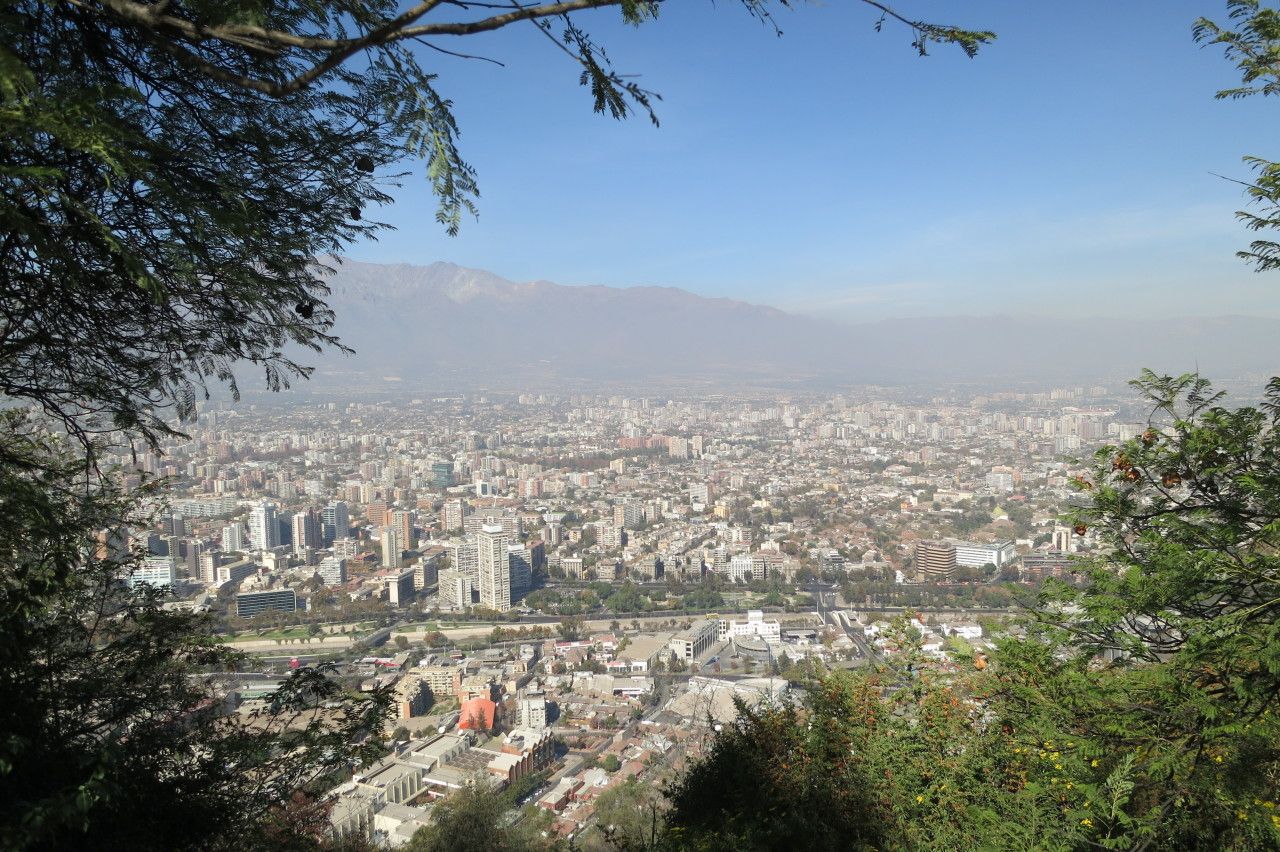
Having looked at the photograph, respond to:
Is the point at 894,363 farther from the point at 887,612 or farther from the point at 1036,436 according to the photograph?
the point at 887,612

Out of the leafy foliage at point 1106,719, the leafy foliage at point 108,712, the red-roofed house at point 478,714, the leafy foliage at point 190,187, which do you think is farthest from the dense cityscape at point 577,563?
the leafy foliage at point 190,187

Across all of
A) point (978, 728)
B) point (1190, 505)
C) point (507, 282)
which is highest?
point (507, 282)

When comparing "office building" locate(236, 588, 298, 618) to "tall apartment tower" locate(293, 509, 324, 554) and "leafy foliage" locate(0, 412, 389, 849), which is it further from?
"leafy foliage" locate(0, 412, 389, 849)

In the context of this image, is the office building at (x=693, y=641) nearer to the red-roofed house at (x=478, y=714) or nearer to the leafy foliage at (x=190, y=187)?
the red-roofed house at (x=478, y=714)

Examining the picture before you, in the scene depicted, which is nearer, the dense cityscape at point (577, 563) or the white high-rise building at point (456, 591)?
the dense cityscape at point (577, 563)

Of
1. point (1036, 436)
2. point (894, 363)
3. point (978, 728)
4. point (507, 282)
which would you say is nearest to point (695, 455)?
point (1036, 436)

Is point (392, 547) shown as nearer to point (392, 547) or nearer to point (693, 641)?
point (392, 547)
